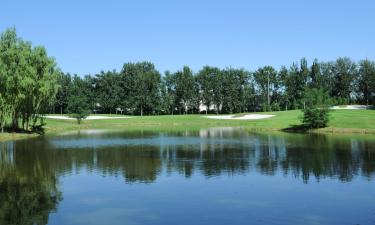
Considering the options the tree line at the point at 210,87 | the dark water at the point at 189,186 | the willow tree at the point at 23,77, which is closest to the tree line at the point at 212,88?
the tree line at the point at 210,87

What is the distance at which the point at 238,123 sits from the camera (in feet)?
306

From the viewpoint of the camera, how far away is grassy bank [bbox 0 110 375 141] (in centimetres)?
6538

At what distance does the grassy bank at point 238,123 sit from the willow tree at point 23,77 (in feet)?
12.6

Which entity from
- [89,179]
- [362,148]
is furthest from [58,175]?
[362,148]

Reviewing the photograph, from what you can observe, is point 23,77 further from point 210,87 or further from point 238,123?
point 210,87

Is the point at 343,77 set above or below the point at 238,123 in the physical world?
above

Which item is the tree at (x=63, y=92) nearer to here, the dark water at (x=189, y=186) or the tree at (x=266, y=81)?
the tree at (x=266, y=81)

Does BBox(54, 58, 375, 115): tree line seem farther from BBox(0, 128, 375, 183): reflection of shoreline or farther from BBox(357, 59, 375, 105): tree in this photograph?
BBox(0, 128, 375, 183): reflection of shoreline

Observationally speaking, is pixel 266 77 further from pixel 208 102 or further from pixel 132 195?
pixel 132 195

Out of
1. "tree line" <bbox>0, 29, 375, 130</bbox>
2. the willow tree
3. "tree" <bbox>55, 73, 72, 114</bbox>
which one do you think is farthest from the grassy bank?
"tree" <bbox>55, 73, 72, 114</bbox>

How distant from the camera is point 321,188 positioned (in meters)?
24.5

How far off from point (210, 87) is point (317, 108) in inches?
3189

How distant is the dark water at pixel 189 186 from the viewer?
19.1 meters

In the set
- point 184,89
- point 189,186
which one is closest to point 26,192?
point 189,186
